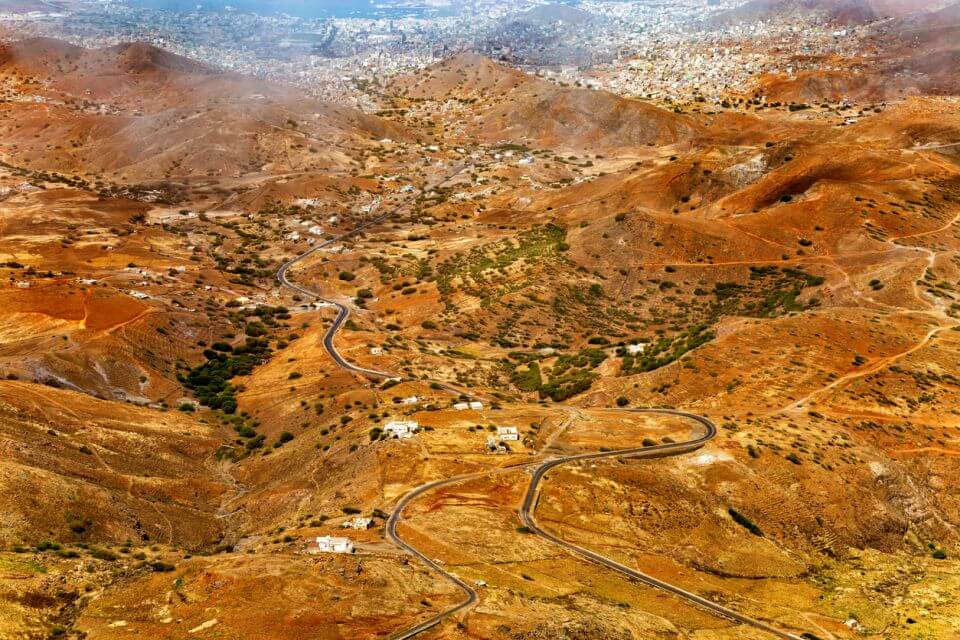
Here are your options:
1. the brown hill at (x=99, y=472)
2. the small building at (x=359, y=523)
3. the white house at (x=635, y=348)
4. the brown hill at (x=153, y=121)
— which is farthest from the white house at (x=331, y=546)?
the brown hill at (x=153, y=121)

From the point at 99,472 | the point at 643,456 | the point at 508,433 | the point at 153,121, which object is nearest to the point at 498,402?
the point at 508,433

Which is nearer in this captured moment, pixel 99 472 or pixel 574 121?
pixel 99 472

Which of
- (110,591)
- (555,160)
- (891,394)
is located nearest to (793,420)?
(891,394)

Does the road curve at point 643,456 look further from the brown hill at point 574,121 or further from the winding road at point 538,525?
the brown hill at point 574,121

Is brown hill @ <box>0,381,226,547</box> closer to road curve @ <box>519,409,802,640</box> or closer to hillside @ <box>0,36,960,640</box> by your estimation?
hillside @ <box>0,36,960,640</box>

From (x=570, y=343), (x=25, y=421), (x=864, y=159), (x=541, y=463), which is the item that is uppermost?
(x=864, y=159)

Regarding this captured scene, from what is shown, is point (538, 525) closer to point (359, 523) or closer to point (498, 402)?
point (359, 523)

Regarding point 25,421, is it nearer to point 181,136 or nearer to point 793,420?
point 793,420
